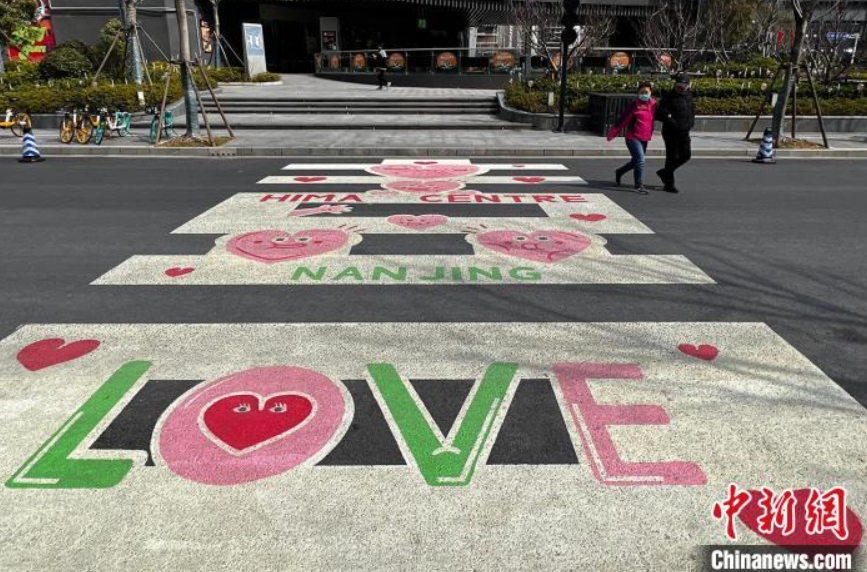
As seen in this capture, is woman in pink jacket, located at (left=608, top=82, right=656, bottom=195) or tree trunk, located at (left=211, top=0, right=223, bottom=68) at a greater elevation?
tree trunk, located at (left=211, top=0, right=223, bottom=68)

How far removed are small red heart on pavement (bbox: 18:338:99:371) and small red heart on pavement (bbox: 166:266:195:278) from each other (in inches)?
67.2

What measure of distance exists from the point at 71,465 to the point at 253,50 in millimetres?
31262

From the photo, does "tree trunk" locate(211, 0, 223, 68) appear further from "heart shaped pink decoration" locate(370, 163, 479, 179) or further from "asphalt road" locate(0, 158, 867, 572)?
"asphalt road" locate(0, 158, 867, 572)

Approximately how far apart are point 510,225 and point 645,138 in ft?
11.3

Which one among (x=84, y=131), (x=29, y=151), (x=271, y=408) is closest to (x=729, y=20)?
(x=84, y=131)

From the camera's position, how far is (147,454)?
11.9 ft

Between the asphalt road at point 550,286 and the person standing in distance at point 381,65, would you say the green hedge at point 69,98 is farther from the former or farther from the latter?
the person standing in distance at point 381,65

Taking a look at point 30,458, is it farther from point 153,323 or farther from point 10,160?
point 10,160

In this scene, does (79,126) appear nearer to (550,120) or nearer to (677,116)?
(550,120)

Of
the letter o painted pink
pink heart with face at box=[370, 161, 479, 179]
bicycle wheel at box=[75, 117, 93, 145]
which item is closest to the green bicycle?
bicycle wheel at box=[75, 117, 93, 145]

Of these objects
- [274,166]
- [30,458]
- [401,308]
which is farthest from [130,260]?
[274,166]

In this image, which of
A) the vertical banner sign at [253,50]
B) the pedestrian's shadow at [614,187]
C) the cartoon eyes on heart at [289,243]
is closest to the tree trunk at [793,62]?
the pedestrian's shadow at [614,187]

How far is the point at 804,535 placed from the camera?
304 cm

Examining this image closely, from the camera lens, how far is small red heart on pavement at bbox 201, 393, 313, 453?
3.76 meters
